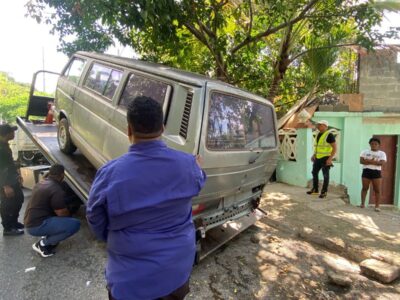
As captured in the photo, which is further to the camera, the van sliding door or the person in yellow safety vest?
the person in yellow safety vest

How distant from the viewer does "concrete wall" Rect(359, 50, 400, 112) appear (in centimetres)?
938

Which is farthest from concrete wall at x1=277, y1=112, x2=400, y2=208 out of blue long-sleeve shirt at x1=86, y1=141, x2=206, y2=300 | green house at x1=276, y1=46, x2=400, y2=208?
blue long-sleeve shirt at x1=86, y1=141, x2=206, y2=300

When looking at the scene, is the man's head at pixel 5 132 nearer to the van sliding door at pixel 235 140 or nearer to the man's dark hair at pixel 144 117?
the van sliding door at pixel 235 140

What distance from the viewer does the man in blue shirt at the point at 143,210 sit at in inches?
60.6

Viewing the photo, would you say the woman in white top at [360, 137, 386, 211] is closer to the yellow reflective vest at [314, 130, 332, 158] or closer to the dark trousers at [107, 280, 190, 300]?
the yellow reflective vest at [314, 130, 332, 158]

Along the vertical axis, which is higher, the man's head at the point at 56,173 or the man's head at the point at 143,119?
the man's head at the point at 143,119

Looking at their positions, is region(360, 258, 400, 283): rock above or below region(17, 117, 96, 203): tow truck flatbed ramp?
below

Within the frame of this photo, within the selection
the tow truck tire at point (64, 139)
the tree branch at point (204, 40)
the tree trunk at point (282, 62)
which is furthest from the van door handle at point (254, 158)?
the tree trunk at point (282, 62)

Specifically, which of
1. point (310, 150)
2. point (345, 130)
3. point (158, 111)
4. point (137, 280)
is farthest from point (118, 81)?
point (345, 130)

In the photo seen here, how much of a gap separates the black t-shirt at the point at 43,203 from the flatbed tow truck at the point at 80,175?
10.9 inches

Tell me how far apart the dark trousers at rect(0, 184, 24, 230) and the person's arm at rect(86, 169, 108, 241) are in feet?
12.3

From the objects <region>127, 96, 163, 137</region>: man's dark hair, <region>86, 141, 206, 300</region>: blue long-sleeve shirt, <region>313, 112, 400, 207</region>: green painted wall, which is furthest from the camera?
<region>313, 112, 400, 207</region>: green painted wall

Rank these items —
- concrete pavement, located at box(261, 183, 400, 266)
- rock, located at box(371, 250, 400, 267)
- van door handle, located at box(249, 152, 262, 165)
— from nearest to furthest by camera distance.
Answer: van door handle, located at box(249, 152, 262, 165) < rock, located at box(371, 250, 400, 267) < concrete pavement, located at box(261, 183, 400, 266)

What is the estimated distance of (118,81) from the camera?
13.0 ft
